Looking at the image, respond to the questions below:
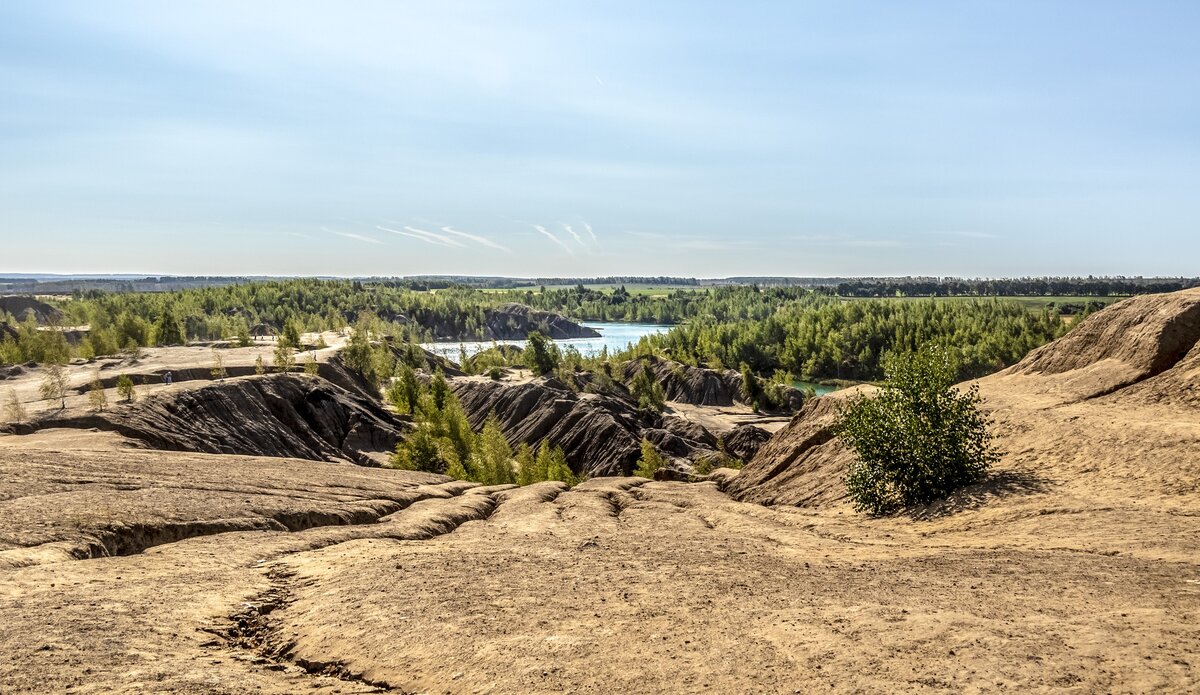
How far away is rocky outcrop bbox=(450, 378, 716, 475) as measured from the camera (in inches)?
3137

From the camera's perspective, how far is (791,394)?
140500 mm

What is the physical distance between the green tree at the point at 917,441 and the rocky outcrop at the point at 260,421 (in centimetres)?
4275

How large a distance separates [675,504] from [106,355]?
100 m

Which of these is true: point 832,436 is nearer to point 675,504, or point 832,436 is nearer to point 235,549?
point 675,504

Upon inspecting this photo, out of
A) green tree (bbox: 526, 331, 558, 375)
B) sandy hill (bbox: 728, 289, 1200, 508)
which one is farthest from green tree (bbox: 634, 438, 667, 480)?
green tree (bbox: 526, 331, 558, 375)

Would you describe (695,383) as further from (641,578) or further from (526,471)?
(641,578)

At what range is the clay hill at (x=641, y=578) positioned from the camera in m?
11.7

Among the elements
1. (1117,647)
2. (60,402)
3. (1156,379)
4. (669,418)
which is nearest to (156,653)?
(1117,647)

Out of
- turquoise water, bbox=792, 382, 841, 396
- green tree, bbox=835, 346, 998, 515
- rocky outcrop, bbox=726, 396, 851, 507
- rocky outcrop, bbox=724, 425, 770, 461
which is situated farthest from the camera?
turquoise water, bbox=792, 382, 841, 396

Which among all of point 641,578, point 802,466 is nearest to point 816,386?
point 802,466

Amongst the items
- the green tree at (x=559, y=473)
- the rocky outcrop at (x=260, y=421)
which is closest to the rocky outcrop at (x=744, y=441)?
the green tree at (x=559, y=473)

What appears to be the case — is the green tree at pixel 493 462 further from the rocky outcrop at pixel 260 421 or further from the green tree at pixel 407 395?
the green tree at pixel 407 395

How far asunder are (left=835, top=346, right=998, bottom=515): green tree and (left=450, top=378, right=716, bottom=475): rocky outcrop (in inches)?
1893

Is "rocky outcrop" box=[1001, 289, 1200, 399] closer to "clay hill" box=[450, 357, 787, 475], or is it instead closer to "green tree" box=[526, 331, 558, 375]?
"clay hill" box=[450, 357, 787, 475]
